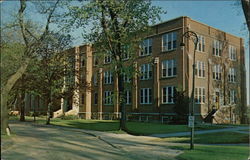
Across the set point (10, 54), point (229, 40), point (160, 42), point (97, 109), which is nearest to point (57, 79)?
point (10, 54)

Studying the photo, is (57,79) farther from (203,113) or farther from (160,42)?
(203,113)

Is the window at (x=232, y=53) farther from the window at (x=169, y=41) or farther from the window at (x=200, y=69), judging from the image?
the window at (x=169, y=41)

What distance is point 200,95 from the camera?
3638 cm

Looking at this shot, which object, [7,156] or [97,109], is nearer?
[7,156]

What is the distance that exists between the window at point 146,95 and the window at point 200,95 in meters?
6.11

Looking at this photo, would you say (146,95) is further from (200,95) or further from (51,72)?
(51,72)

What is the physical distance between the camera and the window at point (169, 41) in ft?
120

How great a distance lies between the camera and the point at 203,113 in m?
36.1

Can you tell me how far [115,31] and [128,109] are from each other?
2064 cm

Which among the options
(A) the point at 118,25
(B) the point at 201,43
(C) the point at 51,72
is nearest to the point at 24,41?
(A) the point at 118,25

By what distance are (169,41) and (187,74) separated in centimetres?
502

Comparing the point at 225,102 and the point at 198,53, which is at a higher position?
the point at 198,53

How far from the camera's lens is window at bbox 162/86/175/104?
119 ft

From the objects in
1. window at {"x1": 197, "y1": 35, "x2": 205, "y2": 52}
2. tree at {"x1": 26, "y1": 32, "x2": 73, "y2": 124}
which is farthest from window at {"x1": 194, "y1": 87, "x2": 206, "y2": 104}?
tree at {"x1": 26, "y1": 32, "x2": 73, "y2": 124}
